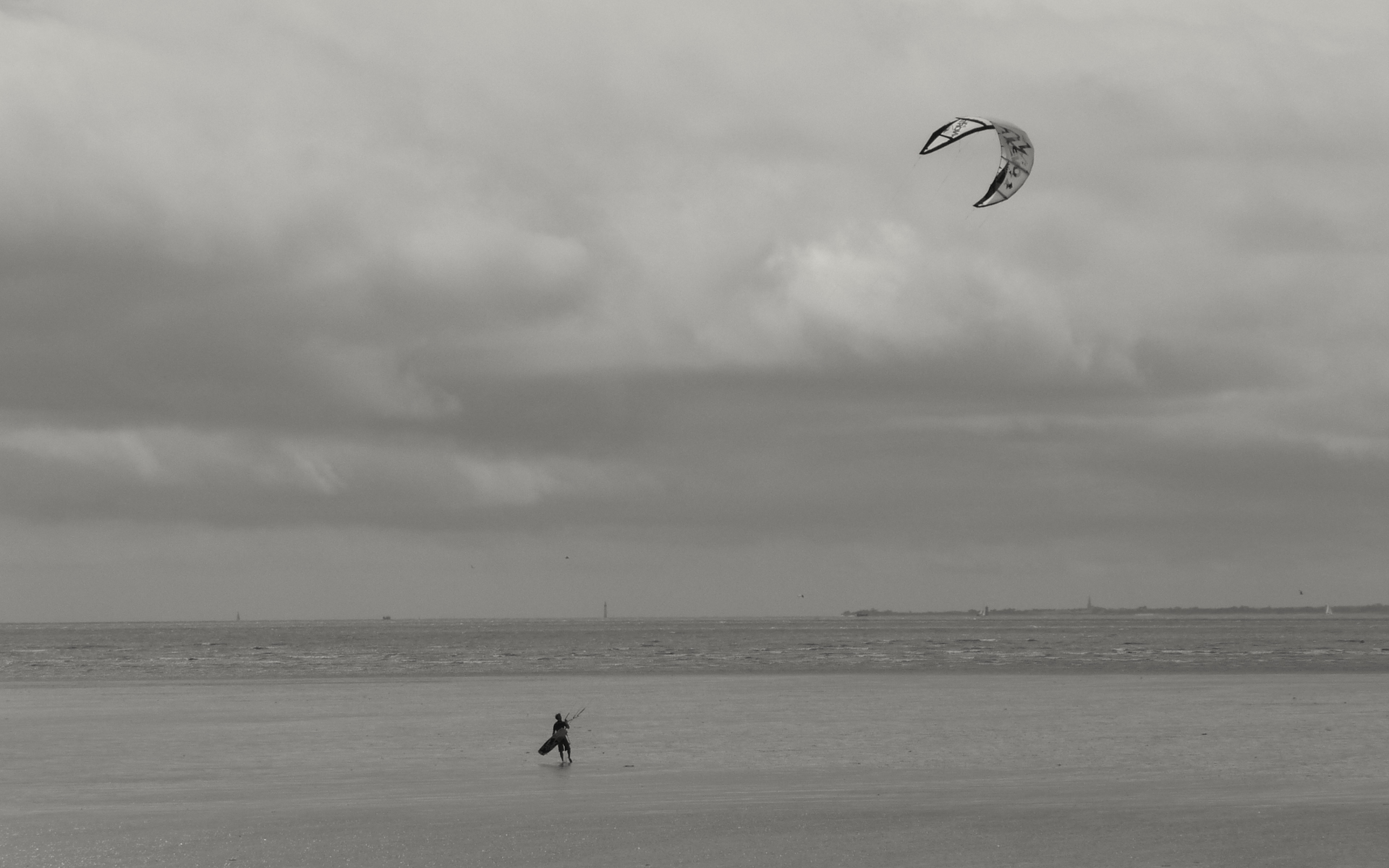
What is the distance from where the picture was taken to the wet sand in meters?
22.3

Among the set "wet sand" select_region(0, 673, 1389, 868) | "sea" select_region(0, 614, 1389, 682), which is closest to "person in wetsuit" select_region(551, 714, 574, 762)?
"wet sand" select_region(0, 673, 1389, 868)

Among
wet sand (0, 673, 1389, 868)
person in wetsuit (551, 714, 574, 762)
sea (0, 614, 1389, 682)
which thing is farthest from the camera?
sea (0, 614, 1389, 682)

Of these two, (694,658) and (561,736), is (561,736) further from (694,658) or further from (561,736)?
(694,658)

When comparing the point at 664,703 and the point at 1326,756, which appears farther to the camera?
the point at 664,703

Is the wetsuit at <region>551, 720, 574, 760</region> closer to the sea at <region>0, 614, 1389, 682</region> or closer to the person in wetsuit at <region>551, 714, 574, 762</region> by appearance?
the person in wetsuit at <region>551, 714, 574, 762</region>

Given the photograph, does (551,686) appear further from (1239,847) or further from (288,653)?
(288,653)

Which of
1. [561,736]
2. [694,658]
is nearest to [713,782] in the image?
[561,736]

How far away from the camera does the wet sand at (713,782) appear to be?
877 inches

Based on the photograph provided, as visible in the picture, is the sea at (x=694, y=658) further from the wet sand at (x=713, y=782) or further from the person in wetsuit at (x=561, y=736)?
the person in wetsuit at (x=561, y=736)

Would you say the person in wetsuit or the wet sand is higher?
the person in wetsuit

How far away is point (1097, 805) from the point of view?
86.0 feet

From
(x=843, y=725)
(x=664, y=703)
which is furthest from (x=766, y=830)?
(x=664, y=703)

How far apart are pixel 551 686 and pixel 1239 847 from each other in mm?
46754

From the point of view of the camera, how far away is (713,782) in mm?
30312
